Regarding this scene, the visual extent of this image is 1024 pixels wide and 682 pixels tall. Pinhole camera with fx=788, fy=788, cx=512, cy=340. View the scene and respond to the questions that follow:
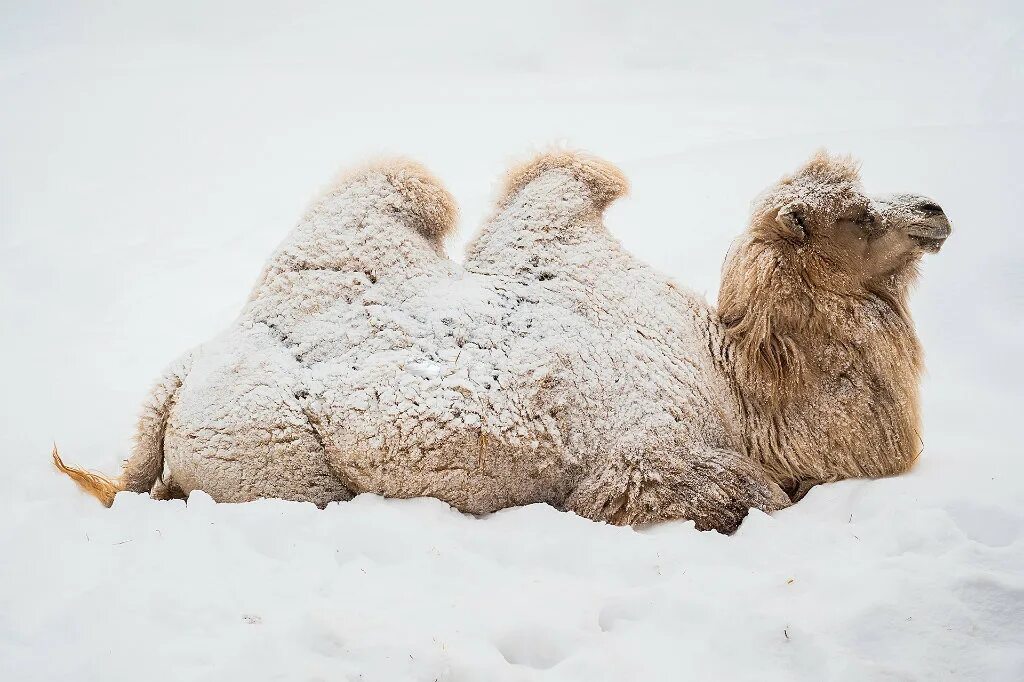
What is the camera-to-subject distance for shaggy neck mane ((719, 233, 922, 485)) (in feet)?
11.4

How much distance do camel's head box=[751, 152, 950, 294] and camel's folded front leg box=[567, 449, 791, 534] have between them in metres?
1.09

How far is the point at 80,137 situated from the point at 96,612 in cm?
1025

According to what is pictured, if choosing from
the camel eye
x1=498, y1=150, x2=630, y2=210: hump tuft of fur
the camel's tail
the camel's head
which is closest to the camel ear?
the camel's head

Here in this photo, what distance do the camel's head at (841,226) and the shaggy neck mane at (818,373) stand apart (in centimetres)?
2

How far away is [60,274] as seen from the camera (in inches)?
281

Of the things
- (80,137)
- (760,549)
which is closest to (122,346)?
(760,549)

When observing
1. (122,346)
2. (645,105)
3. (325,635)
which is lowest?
(122,346)


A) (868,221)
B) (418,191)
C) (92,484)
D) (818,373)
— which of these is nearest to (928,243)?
(868,221)

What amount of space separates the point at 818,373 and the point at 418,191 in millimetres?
2004

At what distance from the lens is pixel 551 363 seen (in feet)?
10.6

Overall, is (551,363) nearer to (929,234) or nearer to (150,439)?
(150,439)

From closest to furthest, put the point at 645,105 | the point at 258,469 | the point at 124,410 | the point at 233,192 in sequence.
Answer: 1. the point at 258,469
2. the point at 124,410
3. the point at 233,192
4. the point at 645,105

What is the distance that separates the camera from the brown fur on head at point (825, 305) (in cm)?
354

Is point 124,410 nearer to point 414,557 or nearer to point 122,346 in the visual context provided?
point 122,346
